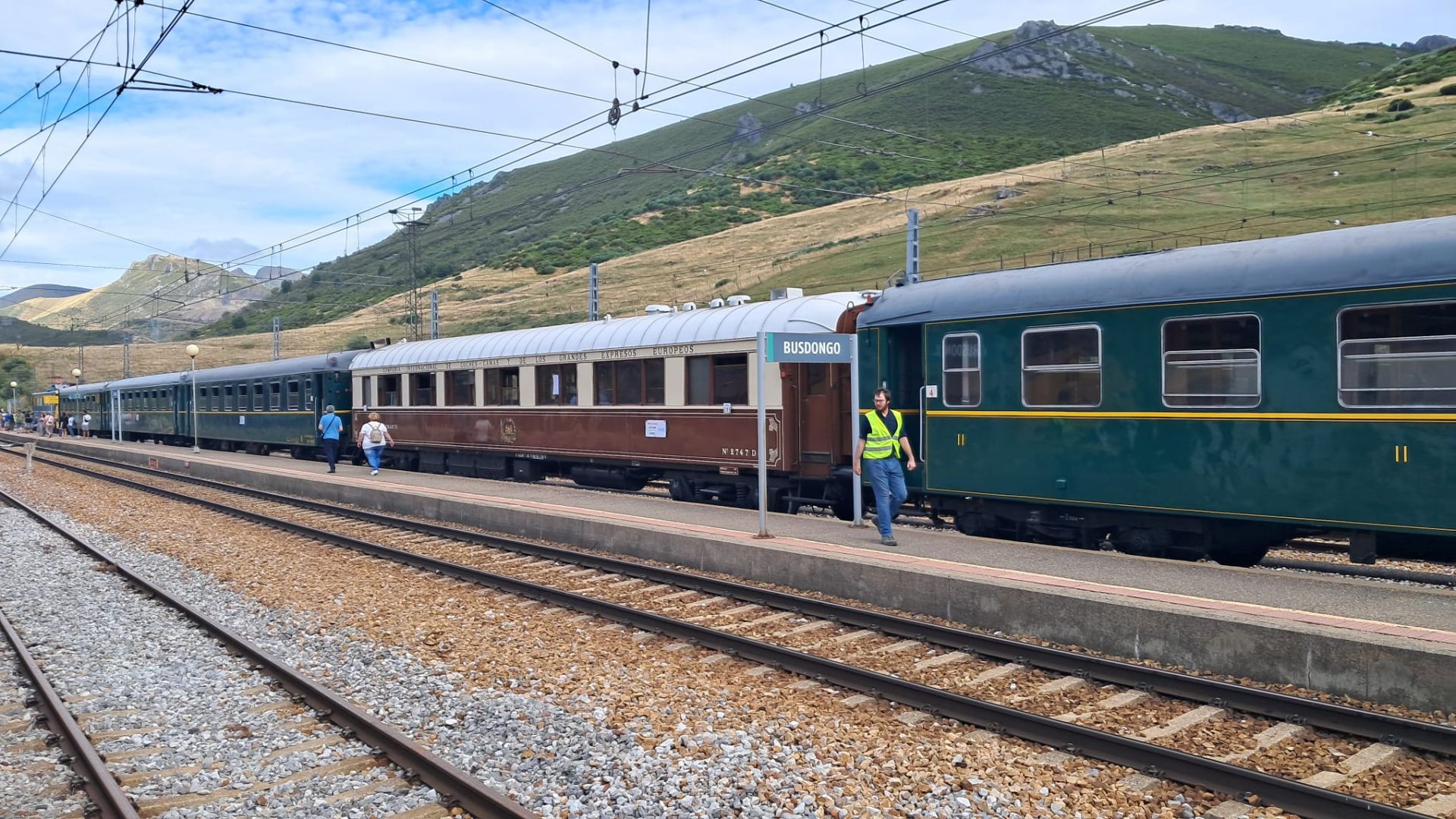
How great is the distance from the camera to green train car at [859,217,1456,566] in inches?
348

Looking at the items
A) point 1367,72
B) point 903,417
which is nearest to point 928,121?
point 1367,72

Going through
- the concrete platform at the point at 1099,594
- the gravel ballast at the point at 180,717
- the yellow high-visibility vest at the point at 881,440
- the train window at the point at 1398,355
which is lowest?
the gravel ballast at the point at 180,717

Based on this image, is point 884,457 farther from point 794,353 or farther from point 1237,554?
point 1237,554

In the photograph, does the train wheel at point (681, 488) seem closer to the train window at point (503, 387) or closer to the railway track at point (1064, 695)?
the train window at point (503, 387)

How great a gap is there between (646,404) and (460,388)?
25.2 ft

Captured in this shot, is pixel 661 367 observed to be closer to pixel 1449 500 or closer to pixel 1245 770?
pixel 1449 500

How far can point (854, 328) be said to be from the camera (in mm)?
15117

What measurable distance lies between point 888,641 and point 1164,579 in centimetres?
260

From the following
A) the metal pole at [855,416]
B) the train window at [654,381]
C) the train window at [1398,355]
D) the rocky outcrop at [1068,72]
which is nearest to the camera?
the train window at [1398,355]

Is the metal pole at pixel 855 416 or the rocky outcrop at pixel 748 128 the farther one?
the rocky outcrop at pixel 748 128

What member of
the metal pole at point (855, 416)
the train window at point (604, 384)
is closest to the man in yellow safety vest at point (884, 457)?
the metal pole at point (855, 416)

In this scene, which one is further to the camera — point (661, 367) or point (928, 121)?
point (928, 121)

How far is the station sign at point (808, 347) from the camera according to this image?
40.0 feet

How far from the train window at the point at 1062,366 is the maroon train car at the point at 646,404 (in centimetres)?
347
